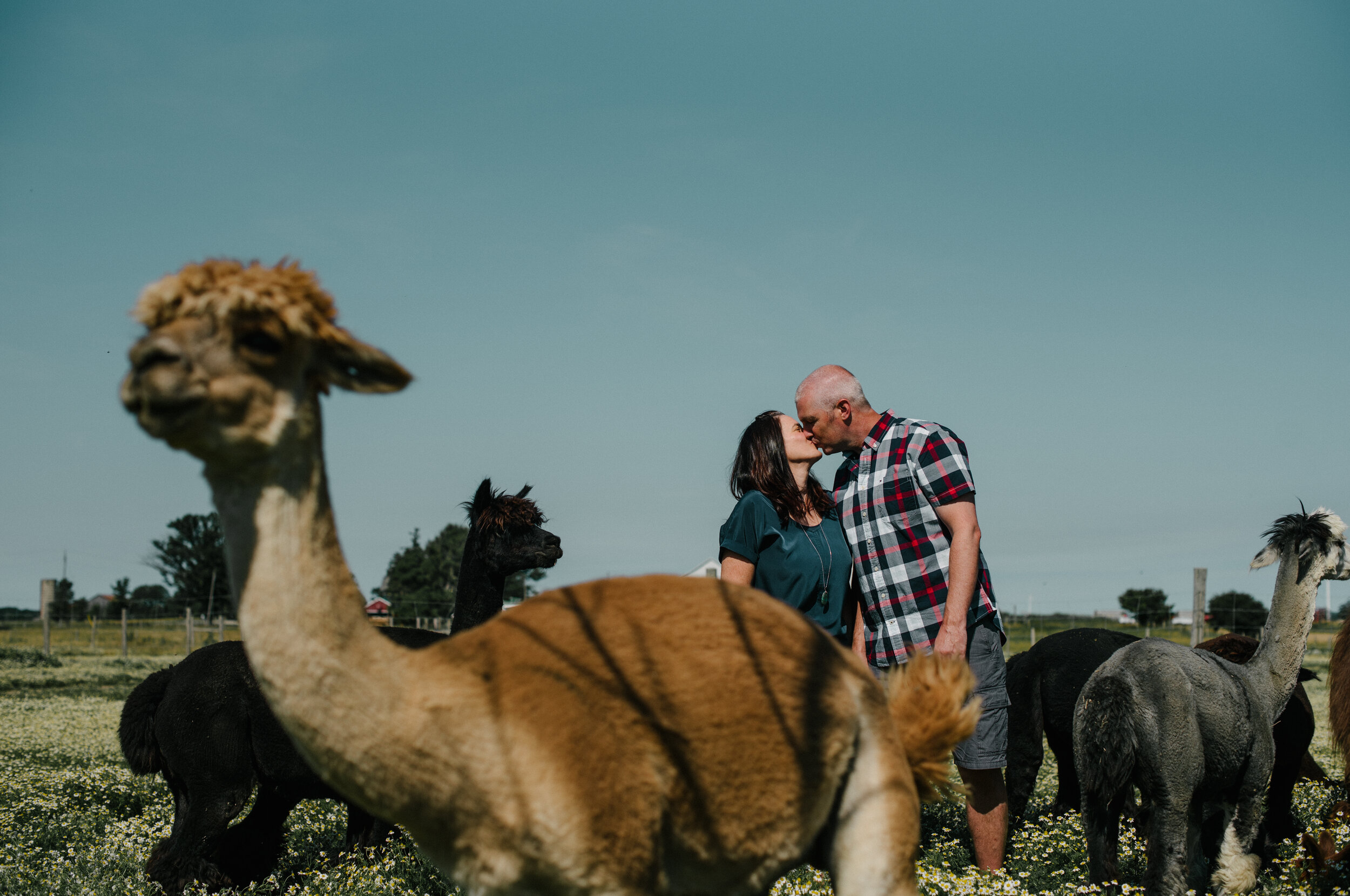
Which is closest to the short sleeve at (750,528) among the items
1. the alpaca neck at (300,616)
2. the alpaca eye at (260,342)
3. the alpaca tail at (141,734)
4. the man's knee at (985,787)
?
the man's knee at (985,787)

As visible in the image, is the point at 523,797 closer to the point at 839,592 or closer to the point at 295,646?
the point at 295,646

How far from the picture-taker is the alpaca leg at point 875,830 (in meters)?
2.49

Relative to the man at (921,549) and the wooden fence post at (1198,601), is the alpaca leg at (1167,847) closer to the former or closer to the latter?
the man at (921,549)

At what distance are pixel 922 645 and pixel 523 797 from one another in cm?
305

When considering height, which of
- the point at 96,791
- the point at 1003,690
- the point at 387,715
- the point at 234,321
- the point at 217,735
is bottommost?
the point at 96,791

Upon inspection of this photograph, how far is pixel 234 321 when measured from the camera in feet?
6.23

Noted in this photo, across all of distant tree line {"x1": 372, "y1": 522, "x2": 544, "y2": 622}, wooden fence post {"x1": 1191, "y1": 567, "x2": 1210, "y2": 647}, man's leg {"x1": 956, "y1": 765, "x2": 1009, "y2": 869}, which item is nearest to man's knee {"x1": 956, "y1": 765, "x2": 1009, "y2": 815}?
man's leg {"x1": 956, "y1": 765, "x2": 1009, "y2": 869}

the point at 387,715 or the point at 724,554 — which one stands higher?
the point at 724,554

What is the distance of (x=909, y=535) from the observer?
4680 mm

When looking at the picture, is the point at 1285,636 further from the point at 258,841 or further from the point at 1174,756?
the point at 258,841

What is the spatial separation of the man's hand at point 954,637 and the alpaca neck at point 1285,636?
8.87ft

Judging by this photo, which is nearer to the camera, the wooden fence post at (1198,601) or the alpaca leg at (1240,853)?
the alpaca leg at (1240,853)

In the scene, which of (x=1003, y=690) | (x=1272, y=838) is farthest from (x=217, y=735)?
(x=1272, y=838)

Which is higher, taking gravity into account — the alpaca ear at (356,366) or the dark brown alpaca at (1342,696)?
the alpaca ear at (356,366)
